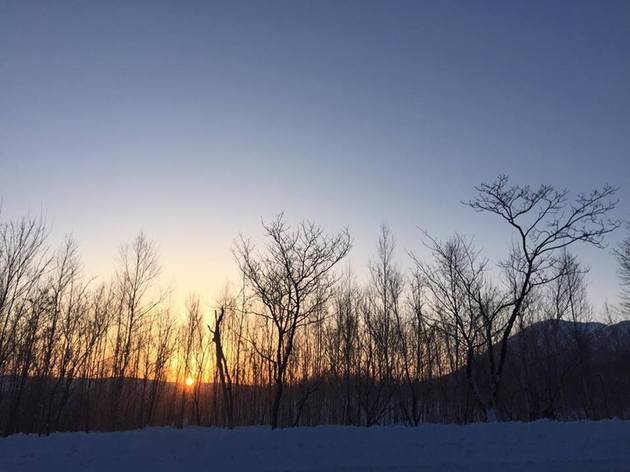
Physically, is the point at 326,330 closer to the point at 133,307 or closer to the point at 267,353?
the point at 267,353

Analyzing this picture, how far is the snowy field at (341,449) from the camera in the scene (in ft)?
31.1

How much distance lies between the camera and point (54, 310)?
20.4m

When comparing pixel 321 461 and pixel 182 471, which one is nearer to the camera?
pixel 182 471

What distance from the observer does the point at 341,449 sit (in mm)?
10383

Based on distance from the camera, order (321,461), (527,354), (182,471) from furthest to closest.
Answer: (527,354)
(321,461)
(182,471)

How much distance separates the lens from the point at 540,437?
10.8 m

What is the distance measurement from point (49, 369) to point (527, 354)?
33.0 metres

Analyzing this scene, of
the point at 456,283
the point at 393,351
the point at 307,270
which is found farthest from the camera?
the point at 393,351

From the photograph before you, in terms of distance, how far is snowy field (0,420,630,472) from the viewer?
373 inches

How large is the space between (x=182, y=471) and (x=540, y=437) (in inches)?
358

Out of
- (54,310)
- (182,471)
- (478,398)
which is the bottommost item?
(182,471)

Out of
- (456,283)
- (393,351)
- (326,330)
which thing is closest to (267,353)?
(326,330)

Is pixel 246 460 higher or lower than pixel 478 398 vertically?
lower

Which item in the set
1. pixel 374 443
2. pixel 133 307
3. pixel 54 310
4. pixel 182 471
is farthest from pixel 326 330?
pixel 182 471
